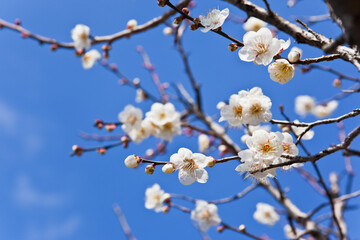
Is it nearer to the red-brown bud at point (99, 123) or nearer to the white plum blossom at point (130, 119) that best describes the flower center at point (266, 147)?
the white plum blossom at point (130, 119)

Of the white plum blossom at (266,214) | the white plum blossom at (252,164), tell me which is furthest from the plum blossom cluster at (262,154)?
the white plum blossom at (266,214)

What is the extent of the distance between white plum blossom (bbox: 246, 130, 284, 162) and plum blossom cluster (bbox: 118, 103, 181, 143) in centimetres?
113

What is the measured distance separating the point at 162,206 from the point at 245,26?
7.46 ft

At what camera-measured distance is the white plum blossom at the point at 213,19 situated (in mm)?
1283

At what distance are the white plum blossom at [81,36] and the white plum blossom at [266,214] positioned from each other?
294 cm

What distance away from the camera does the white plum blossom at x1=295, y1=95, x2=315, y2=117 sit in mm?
5188

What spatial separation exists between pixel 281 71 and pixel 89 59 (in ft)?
7.91

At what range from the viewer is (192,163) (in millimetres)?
1333

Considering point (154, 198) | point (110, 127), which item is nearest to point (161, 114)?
point (110, 127)

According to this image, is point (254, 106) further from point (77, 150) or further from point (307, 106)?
point (307, 106)

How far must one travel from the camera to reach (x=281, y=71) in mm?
1275

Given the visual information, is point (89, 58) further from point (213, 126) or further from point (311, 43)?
point (311, 43)

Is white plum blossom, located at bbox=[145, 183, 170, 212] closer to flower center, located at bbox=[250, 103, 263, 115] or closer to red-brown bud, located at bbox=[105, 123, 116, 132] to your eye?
red-brown bud, located at bbox=[105, 123, 116, 132]

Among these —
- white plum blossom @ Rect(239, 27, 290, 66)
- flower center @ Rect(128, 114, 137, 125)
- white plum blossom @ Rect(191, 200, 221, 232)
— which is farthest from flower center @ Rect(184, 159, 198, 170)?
white plum blossom @ Rect(191, 200, 221, 232)
